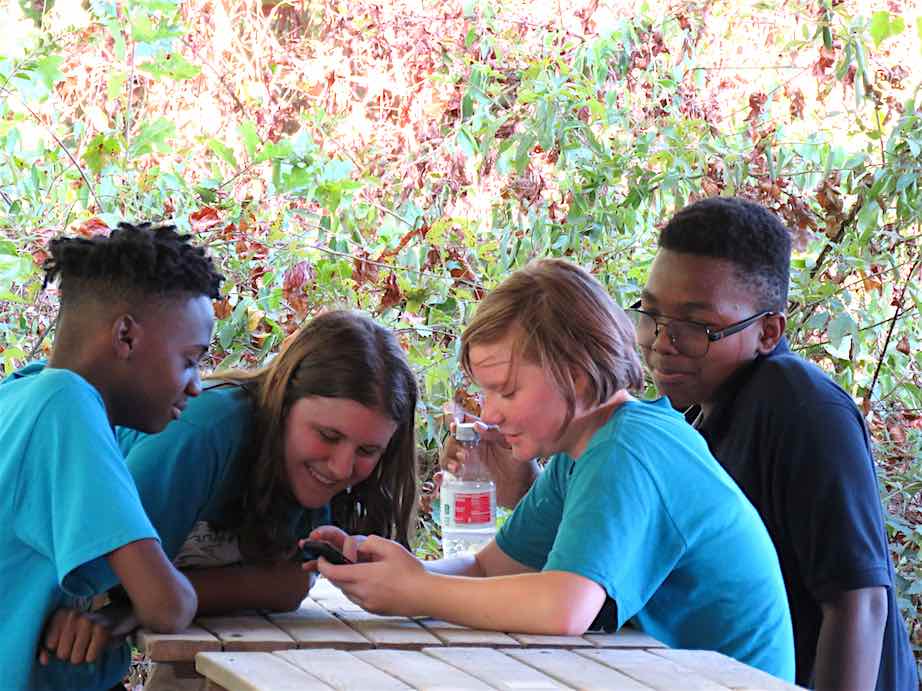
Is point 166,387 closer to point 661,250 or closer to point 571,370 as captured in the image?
point 571,370

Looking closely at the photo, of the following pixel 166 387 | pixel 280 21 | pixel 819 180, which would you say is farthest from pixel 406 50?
pixel 166 387

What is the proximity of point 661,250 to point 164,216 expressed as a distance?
204 centimetres

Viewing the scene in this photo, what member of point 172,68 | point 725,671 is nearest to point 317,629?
point 725,671

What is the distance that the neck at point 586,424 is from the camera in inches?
83.7

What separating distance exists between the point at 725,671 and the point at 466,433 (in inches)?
47.5

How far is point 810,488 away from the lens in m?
2.24

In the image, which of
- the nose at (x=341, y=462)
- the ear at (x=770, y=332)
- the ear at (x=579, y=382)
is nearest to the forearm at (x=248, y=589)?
the nose at (x=341, y=462)

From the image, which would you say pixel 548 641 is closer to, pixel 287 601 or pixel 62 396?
pixel 287 601

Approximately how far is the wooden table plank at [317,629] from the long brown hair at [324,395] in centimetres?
16

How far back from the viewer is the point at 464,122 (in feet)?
14.3

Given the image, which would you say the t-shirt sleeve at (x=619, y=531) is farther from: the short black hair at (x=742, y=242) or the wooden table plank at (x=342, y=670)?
the short black hair at (x=742, y=242)

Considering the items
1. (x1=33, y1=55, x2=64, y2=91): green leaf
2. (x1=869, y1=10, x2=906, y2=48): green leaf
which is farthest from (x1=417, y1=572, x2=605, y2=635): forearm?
(x1=33, y1=55, x2=64, y2=91): green leaf

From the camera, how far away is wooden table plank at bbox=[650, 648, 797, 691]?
1.62 metres

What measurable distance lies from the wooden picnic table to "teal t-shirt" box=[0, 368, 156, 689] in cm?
17
